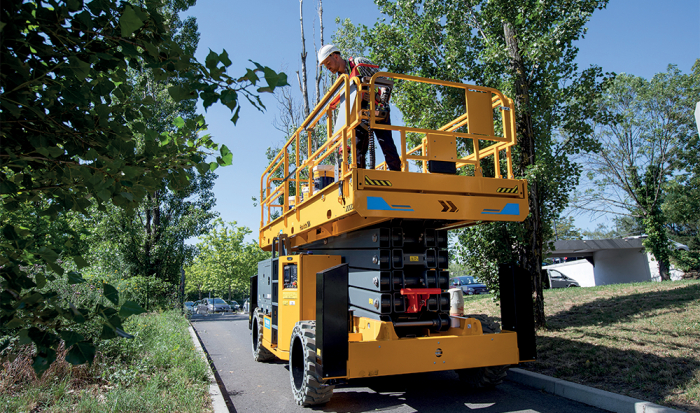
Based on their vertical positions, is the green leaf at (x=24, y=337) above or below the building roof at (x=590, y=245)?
below

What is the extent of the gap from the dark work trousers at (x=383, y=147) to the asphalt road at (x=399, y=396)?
3099 millimetres

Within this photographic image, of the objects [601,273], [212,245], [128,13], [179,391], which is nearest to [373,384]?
[179,391]

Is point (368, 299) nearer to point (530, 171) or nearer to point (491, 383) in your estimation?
point (491, 383)

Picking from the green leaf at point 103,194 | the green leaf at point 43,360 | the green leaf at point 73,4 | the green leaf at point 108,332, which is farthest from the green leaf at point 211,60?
the green leaf at point 43,360

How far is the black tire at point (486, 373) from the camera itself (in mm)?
5965

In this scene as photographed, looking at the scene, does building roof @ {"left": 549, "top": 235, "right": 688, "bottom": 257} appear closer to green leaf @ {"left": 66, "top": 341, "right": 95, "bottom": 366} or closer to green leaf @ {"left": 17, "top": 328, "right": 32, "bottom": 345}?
green leaf @ {"left": 66, "top": 341, "right": 95, "bottom": 366}

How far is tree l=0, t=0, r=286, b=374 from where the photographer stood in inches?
85.4

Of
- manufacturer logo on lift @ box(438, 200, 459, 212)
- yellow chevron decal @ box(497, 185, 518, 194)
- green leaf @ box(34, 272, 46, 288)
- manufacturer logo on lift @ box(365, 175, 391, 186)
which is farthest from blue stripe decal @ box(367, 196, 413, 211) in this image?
green leaf @ box(34, 272, 46, 288)

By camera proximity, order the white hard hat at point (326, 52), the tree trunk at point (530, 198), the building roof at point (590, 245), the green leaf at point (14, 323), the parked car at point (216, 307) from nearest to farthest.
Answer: the green leaf at point (14, 323), the white hard hat at point (326, 52), the tree trunk at point (530, 198), the building roof at point (590, 245), the parked car at point (216, 307)

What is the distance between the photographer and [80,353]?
6.72 ft

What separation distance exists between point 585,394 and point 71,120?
616cm

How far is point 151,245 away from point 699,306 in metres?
21.0

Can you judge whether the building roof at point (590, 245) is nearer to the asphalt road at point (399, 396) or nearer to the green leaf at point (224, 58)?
the asphalt road at point (399, 396)

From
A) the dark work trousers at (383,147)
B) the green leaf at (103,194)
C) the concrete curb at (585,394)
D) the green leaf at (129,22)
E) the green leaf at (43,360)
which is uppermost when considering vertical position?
the dark work trousers at (383,147)
